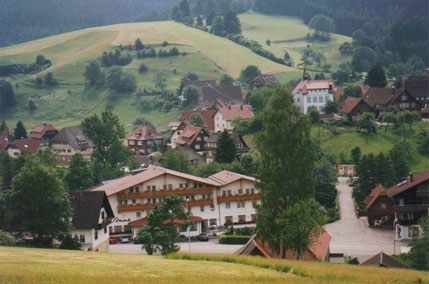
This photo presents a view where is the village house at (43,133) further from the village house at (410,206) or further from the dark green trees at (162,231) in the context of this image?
the dark green trees at (162,231)

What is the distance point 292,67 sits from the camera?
151 m

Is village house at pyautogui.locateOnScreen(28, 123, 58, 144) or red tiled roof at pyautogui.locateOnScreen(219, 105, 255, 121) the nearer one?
red tiled roof at pyautogui.locateOnScreen(219, 105, 255, 121)

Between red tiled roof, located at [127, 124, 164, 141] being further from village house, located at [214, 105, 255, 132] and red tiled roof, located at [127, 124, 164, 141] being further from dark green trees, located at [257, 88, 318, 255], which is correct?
dark green trees, located at [257, 88, 318, 255]

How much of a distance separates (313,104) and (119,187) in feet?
139

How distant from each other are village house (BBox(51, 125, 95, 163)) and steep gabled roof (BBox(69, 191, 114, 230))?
5311 centimetres

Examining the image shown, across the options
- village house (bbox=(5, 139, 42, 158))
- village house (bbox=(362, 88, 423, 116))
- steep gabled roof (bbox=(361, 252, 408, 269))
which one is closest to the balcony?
steep gabled roof (bbox=(361, 252, 408, 269))

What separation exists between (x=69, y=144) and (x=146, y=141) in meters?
10.4

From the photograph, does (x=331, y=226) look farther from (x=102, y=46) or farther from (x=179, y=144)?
(x=102, y=46)

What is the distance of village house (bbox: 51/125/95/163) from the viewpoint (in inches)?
3743

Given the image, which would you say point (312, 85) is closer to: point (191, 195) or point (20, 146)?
point (20, 146)

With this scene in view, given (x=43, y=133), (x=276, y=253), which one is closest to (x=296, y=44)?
(x=43, y=133)

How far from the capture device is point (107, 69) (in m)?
143

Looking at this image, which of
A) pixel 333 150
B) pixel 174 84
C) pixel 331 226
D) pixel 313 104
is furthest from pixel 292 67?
pixel 331 226

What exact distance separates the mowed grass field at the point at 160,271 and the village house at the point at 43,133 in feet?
253
